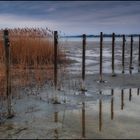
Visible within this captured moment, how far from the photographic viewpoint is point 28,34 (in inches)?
701

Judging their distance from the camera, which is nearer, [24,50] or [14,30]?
[24,50]

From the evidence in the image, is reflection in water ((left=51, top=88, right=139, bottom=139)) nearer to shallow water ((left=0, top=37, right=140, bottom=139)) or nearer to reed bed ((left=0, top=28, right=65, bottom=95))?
shallow water ((left=0, top=37, right=140, bottom=139))

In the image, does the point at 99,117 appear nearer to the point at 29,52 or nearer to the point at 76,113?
the point at 76,113

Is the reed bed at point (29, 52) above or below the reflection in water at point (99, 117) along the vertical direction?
above

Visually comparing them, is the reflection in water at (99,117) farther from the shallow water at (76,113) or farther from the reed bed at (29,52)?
the reed bed at (29,52)

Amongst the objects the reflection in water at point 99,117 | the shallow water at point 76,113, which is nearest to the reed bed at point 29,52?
the shallow water at point 76,113

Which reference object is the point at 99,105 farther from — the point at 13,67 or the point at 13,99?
the point at 13,67

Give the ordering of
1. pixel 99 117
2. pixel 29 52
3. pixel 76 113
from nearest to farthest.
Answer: pixel 99 117 < pixel 76 113 < pixel 29 52

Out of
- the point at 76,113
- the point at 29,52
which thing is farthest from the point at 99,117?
the point at 29,52

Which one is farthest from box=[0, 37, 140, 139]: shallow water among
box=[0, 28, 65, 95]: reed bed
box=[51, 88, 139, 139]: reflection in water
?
box=[0, 28, 65, 95]: reed bed

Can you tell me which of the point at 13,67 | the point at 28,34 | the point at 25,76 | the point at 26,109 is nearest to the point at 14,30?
the point at 28,34

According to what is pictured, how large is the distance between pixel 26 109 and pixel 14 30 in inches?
372

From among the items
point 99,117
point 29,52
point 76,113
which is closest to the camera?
point 99,117

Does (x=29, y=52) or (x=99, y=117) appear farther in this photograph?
(x=29, y=52)
